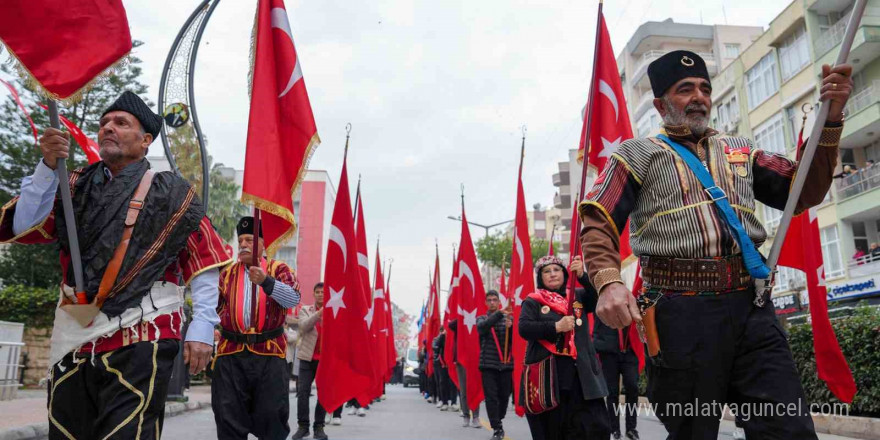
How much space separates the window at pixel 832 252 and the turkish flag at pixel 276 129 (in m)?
25.8

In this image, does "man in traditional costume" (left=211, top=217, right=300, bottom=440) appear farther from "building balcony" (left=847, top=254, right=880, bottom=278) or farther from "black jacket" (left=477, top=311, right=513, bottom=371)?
"building balcony" (left=847, top=254, right=880, bottom=278)

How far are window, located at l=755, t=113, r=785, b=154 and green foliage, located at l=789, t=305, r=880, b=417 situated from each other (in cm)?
2113

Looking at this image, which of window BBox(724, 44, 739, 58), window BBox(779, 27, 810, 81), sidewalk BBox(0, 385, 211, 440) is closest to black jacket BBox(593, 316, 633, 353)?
sidewalk BBox(0, 385, 211, 440)

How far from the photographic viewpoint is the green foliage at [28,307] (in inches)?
677

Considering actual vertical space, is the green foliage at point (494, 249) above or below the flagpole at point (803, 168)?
above

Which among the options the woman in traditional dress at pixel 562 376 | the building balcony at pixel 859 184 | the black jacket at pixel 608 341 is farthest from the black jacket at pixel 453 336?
the building balcony at pixel 859 184

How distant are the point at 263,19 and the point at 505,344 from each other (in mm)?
6765

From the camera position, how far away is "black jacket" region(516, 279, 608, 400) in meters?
5.65

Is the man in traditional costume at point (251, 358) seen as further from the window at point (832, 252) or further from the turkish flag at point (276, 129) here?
the window at point (832, 252)

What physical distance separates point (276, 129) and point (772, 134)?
1129 inches

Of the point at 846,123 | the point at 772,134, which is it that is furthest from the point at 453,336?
the point at 772,134

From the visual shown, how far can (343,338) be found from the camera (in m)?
8.33

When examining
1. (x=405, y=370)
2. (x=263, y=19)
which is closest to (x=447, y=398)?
(x=263, y=19)

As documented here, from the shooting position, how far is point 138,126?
3686 mm
